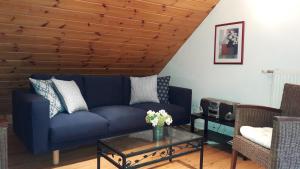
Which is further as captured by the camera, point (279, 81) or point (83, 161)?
point (279, 81)

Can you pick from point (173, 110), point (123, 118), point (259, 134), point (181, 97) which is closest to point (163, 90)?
point (181, 97)

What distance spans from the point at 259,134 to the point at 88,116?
5.51 ft

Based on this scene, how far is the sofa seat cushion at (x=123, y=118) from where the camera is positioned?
9.51 ft

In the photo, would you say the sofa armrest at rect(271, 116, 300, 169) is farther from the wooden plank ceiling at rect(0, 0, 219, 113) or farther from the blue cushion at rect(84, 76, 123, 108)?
the blue cushion at rect(84, 76, 123, 108)

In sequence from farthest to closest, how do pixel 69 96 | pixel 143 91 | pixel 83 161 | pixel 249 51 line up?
pixel 143 91, pixel 249 51, pixel 69 96, pixel 83 161

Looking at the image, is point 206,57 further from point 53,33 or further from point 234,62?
point 53,33

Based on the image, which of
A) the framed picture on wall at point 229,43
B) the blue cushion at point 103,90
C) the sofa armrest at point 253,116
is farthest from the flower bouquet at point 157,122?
the framed picture on wall at point 229,43

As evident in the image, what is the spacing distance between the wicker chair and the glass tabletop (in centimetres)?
44

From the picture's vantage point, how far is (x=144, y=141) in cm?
227

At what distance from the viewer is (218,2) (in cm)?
356

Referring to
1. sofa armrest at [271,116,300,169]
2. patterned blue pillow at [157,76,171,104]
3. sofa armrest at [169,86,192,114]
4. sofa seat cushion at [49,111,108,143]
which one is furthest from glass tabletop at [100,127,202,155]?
patterned blue pillow at [157,76,171,104]

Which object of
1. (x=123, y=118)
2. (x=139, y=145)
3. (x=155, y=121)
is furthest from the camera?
(x=123, y=118)

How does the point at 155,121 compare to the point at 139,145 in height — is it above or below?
above

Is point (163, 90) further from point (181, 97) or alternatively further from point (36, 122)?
point (36, 122)
